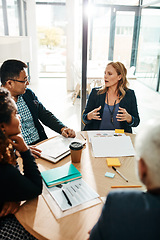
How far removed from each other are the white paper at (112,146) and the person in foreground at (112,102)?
49cm

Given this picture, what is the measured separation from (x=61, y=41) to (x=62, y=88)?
2.18 metres

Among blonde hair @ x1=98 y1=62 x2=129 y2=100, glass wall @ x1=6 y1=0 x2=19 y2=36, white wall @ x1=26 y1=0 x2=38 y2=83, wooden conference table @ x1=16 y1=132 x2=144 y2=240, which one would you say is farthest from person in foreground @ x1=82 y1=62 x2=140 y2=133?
white wall @ x1=26 y1=0 x2=38 y2=83

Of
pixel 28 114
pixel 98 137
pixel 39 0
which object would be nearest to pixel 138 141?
pixel 98 137

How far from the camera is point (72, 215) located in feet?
3.14

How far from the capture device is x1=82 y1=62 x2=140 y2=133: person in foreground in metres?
2.12

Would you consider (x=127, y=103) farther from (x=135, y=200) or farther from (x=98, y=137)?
(x=135, y=200)

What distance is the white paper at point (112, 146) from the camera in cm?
148

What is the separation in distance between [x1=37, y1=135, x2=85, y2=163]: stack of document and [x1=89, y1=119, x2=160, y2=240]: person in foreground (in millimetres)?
738

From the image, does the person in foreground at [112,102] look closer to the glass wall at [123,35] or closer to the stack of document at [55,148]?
the stack of document at [55,148]

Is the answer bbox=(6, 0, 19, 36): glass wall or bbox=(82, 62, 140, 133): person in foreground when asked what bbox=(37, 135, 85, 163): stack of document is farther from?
bbox=(6, 0, 19, 36): glass wall

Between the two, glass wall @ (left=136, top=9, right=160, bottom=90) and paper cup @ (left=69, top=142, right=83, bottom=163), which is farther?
glass wall @ (left=136, top=9, right=160, bottom=90)

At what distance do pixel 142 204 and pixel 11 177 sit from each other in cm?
57

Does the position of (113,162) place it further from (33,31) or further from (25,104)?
(33,31)

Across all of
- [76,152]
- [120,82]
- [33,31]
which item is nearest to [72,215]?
[76,152]
